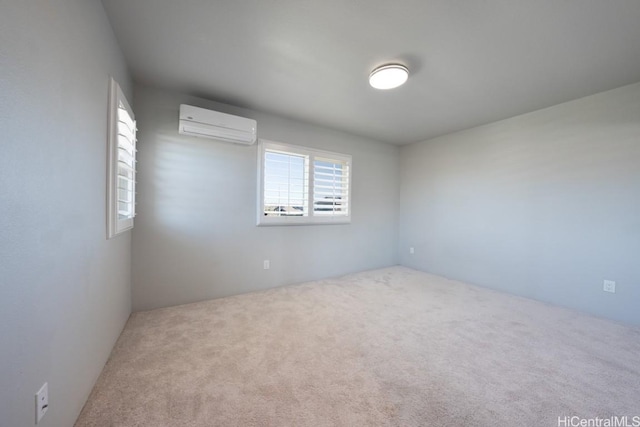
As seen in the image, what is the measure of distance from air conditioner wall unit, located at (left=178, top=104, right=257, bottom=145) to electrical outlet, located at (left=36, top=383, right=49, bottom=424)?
225cm

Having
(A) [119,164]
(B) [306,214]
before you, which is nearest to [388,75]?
(B) [306,214]

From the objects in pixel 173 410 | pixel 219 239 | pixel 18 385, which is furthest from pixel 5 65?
pixel 219 239

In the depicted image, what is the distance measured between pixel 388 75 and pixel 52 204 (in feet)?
7.90

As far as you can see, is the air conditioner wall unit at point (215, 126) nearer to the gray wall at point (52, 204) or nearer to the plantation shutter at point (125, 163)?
the plantation shutter at point (125, 163)

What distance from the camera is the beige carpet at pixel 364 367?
130 cm

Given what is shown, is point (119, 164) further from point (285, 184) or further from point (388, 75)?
point (388, 75)

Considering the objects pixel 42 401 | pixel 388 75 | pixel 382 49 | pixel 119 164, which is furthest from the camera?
pixel 388 75

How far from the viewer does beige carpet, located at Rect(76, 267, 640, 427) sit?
130 centimetres

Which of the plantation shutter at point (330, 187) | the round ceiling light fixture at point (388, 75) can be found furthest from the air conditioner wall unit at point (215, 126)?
the round ceiling light fixture at point (388, 75)

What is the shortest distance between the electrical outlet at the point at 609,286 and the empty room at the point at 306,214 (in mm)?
14

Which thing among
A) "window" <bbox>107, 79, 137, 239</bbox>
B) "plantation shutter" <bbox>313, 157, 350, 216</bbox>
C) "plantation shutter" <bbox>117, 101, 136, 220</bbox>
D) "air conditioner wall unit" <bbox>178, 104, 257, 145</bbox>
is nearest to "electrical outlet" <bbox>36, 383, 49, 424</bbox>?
"window" <bbox>107, 79, 137, 239</bbox>

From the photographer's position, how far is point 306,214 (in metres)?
3.53

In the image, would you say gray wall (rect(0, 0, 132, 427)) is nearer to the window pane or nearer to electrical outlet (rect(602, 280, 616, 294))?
the window pane

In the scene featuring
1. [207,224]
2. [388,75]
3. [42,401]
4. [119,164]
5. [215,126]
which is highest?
[388,75]
